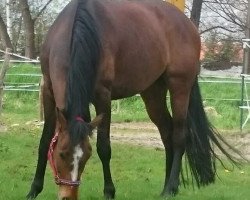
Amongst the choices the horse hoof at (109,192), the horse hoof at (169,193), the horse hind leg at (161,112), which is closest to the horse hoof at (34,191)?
the horse hoof at (109,192)

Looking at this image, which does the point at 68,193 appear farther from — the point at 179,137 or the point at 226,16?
the point at 226,16

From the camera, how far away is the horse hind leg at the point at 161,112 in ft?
22.6

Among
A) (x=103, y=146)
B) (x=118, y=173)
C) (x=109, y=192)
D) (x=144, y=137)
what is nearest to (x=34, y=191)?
(x=109, y=192)

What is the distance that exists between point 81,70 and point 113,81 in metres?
0.69

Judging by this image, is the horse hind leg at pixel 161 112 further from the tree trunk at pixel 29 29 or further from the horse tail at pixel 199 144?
the tree trunk at pixel 29 29

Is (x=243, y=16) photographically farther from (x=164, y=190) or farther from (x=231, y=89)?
(x=164, y=190)

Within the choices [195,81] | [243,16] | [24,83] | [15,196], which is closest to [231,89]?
[24,83]

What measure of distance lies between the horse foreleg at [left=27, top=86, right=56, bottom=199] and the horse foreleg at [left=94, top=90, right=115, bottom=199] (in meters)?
0.47

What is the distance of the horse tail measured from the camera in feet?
22.9

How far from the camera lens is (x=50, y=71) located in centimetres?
542

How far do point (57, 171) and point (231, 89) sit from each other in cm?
1523

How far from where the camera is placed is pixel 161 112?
6980 mm

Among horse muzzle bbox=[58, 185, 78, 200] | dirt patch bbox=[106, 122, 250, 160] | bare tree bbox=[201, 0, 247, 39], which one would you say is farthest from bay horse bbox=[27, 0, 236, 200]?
bare tree bbox=[201, 0, 247, 39]

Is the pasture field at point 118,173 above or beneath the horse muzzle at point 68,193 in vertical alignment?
beneath
